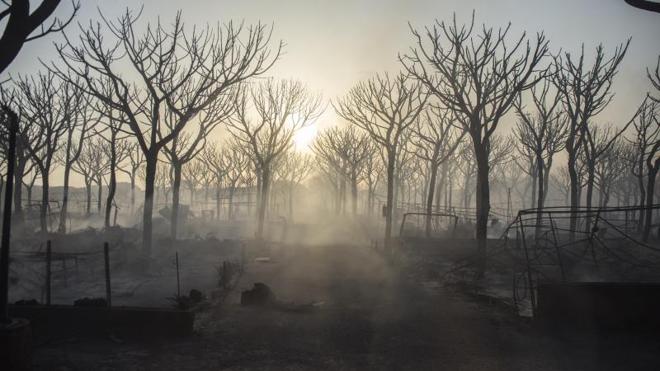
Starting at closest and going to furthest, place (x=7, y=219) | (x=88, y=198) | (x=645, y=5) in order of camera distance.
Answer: (x=7, y=219), (x=645, y=5), (x=88, y=198)

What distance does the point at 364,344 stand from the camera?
6629mm

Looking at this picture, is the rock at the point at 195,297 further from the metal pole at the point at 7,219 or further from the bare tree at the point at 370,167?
the bare tree at the point at 370,167

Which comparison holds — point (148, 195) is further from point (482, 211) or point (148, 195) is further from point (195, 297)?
point (482, 211)

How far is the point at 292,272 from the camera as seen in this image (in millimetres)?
13266

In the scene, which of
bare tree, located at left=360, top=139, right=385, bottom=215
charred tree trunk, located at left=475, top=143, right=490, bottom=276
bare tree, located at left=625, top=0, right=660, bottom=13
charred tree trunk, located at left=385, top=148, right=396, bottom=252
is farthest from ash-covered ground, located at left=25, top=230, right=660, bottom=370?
bare tree, located at left=360, top=139, right=385, bottom=215

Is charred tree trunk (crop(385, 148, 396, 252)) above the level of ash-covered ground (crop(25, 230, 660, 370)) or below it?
above

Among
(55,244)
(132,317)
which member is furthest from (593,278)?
(55,244)

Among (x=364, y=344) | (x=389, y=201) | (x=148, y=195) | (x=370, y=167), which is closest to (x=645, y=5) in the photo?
(x=364, y=344)

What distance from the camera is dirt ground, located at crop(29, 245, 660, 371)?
229 inches

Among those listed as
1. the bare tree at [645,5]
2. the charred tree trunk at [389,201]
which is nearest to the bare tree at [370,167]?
the charred tree trunk at [389,201]

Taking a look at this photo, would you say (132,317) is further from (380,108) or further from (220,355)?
(380,108)

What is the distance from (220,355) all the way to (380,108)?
46.7 ft

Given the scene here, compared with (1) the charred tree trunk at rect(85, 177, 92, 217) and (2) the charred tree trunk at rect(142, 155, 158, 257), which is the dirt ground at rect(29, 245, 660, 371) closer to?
(2) the charred tree trunk at rect(142, 155, 158, 257)

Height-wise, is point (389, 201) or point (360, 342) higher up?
point (389, 201)
